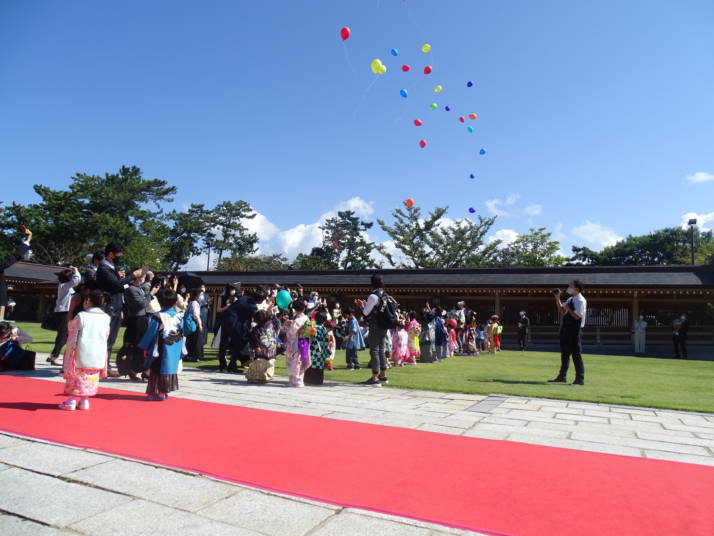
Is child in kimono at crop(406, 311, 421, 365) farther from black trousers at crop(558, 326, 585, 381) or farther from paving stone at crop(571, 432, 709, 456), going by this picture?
paving stone at crop(571, 432, 709, 456)

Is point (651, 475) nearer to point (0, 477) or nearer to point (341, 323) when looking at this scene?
point (0, 477)

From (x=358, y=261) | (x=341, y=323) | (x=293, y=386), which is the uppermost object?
(x=358, y=261)

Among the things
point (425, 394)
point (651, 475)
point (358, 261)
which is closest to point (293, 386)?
point (425, 394)

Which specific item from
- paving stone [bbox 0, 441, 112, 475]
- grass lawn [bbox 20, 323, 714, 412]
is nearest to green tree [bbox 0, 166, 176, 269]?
grass lawn [bbox 20, 323, 714, 412]

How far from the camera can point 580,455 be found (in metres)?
3.47

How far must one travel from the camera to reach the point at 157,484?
104 inches

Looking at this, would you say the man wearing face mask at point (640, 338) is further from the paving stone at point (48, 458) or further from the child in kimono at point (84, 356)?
the paving stone at point (48, 458)

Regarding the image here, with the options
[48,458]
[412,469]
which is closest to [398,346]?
[412,469]

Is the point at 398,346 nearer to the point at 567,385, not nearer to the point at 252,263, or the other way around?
the point at 567,385

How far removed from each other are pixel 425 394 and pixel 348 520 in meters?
4.06

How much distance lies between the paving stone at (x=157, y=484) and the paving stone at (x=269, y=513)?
117mm

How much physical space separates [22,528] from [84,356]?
102 inches

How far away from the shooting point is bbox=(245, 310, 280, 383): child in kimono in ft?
22.4

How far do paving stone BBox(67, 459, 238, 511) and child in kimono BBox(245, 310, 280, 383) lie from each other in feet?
12.7
